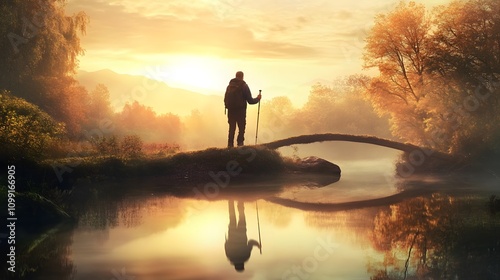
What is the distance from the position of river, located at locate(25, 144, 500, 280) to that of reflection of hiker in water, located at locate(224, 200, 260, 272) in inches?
0.8

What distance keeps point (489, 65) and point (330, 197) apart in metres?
14.8

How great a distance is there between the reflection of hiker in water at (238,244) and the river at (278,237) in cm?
2

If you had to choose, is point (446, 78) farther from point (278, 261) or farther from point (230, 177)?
point (278, 261)

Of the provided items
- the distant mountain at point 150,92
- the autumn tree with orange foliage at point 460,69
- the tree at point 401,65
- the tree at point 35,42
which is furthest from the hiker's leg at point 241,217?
the distant mountain at point 150,92

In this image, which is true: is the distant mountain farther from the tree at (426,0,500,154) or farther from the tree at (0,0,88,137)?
the tree at (426,0,500,154)

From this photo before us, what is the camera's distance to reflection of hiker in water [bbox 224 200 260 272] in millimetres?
11086

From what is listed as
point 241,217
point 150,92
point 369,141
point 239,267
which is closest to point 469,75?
point 369,141

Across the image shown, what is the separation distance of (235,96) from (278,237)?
1439 centimetres

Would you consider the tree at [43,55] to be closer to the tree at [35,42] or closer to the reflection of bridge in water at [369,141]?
the tree at [35,42]

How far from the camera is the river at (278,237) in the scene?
403 inches

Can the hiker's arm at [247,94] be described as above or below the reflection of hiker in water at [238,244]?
above

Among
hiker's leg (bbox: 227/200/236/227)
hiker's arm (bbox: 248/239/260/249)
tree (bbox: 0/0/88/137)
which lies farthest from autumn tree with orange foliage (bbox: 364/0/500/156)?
tree (bbox: 0/0/88/137)

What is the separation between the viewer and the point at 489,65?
1216 inches

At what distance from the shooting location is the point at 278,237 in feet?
43.7
